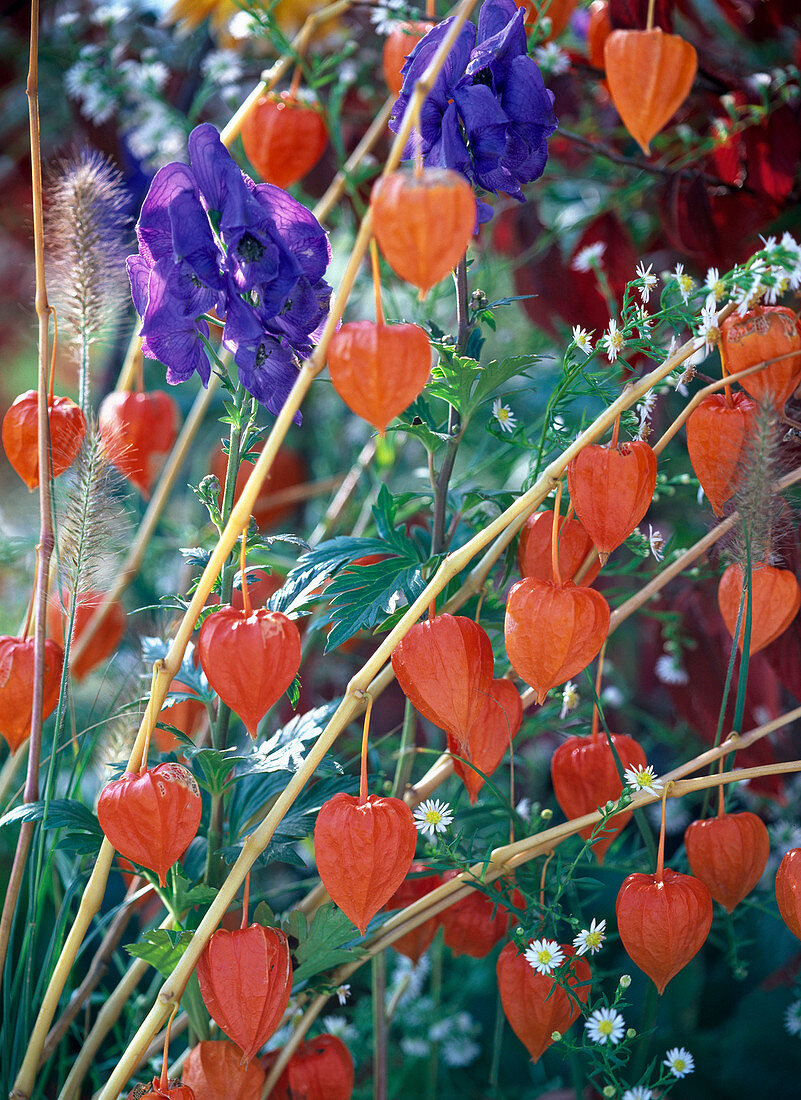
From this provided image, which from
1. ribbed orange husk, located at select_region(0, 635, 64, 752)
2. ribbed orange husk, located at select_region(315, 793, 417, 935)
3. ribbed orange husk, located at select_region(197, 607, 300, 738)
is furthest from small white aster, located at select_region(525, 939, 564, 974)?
ribbed orange husk, located at select_region(0, 635, 64, 752)

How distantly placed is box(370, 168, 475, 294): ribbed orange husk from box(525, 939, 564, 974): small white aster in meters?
0.40

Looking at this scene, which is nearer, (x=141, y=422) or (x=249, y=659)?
(x=249, y=659)

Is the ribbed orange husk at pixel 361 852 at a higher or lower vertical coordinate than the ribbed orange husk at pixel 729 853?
higher

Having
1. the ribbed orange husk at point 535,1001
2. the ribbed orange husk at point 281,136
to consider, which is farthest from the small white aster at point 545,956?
the ribbed orange husk at point 281,136

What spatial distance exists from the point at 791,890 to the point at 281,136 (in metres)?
0.72

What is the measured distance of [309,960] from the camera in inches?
22.5

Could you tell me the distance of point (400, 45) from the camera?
83 cm

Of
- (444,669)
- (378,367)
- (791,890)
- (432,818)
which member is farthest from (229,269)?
(791,890)

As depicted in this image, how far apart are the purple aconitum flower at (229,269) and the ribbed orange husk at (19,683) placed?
22 cm

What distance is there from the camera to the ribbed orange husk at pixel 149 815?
0.47 metres

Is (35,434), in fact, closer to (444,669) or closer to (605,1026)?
(444,669)

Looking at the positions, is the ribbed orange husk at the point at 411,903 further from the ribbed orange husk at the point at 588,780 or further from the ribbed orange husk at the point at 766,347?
the ribbed orange husk at the point at 766,347

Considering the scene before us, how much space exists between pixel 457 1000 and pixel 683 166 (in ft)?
2.83

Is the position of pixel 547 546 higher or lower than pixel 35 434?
lower
